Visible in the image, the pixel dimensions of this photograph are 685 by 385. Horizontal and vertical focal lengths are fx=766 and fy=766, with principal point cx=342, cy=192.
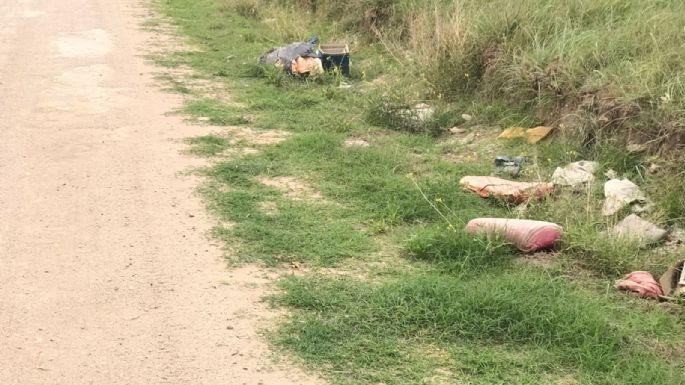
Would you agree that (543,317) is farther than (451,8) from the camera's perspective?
No

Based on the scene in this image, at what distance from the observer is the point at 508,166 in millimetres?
5898

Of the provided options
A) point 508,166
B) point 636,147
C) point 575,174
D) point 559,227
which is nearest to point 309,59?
point 508,166

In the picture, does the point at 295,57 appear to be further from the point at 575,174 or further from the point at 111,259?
the point at 111,259

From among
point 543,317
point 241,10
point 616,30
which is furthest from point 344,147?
point 241,10

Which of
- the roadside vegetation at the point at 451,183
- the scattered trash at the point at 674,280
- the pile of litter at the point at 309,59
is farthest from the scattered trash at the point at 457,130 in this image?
the scattered trash at the point at 674,280

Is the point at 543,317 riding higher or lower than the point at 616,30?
lower

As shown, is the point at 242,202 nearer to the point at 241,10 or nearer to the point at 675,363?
the point at 675,363

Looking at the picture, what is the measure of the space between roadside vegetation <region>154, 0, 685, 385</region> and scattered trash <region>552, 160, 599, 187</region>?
0.36 feet

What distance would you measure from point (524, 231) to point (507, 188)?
2.90 feet

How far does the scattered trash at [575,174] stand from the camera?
5395 millimetres

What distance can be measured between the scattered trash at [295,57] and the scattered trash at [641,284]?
5.22 meters

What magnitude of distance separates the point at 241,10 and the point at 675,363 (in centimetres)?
1066

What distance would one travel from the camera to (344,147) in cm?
661

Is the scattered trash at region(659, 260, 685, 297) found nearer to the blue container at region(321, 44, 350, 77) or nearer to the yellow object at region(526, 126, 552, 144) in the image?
the yellow object at region(526, 126, 552, 144)
